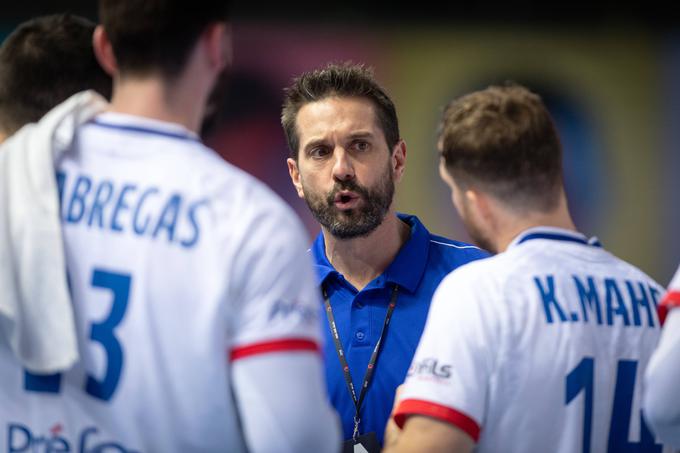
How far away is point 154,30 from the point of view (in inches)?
70.7

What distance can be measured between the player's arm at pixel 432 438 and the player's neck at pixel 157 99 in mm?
825

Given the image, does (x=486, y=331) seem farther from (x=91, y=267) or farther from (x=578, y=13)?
(x=578, y=13)

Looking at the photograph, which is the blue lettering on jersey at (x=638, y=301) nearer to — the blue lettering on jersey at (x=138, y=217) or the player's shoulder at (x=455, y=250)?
the player's shoulder at (x=455, y=250)

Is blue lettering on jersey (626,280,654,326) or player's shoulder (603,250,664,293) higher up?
player's shoulder (603,250,664,293)

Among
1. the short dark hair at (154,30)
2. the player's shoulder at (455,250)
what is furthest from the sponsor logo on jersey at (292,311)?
the player's shoulder at (455,250)

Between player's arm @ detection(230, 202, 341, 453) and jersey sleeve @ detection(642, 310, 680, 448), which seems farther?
jersey sleeve @ detection(642, 310, 680, 448)

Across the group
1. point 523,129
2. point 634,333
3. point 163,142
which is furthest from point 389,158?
point 163,142

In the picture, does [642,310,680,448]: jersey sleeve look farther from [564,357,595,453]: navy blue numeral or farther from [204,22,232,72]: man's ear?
[204,22,232,72]: man's ear

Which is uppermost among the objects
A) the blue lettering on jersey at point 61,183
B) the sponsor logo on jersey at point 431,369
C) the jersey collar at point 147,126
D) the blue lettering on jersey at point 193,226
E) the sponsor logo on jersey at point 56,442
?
the jersey collar at point 147,126

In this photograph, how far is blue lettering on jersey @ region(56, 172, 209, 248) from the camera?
1740mm

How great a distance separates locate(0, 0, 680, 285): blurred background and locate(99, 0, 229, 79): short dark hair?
565 cm

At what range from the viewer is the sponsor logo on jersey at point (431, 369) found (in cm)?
208

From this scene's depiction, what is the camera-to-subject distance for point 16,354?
1.76 m

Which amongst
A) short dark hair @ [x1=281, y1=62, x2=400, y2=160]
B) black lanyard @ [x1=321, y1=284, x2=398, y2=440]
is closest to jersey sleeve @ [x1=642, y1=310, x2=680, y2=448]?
black lanyard @ [x1=321, y1=284, x2=398, y2=440]
